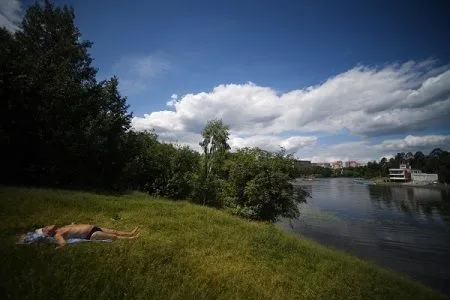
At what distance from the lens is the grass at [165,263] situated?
24.2 feet

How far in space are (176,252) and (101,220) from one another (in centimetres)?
471

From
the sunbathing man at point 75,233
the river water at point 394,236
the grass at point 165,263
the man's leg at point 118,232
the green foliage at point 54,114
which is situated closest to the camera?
the grass at point 165,263

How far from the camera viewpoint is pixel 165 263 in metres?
9.90

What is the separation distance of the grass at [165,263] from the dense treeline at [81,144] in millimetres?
6008

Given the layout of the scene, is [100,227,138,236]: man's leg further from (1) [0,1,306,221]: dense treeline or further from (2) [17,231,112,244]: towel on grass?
(1) [0,1,306,221]: dense treeline

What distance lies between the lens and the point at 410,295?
13.5 m

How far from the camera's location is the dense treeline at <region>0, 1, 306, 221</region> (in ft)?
67.2

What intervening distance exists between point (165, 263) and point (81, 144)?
50.2 feet

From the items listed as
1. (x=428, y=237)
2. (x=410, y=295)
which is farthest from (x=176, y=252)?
(x=428, y=237)

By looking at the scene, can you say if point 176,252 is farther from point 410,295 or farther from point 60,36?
point 60,36

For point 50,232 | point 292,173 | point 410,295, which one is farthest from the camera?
point 292,173

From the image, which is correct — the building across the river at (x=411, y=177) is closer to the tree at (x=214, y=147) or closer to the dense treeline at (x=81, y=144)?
the tree at (x=214, y=147)

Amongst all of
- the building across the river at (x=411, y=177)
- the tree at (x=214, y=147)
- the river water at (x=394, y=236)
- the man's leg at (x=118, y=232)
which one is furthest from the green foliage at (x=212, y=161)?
the building across the river at (x=411, y=177)

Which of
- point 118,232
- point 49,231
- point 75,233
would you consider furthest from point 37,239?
point 118,232
